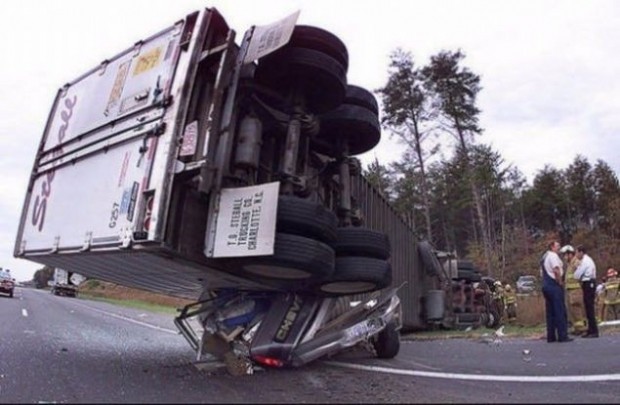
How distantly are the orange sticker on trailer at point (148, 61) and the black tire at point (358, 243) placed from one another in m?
1.97

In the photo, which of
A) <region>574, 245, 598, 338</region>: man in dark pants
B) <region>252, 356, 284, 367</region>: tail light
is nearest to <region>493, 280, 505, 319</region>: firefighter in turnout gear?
<region>574, 245, 598, 338</region>: man in dark pants

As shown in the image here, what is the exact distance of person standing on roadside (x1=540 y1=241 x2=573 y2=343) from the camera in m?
7.57

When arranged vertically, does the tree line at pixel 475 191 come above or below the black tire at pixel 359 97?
above

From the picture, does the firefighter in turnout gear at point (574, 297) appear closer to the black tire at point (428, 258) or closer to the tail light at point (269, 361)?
the black tire at point (428, 258)

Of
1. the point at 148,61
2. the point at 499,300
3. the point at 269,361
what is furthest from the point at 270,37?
the point at 499,300

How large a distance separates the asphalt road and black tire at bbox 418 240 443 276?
4063 mm

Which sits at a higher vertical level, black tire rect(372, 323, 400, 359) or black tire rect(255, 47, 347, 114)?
black tire rect(255, 47, 347, 114)

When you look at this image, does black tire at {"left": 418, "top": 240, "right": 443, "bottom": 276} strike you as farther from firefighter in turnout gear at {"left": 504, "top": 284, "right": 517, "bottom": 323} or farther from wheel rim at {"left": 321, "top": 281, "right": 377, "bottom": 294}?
wheel rim at {"left": 321, "top": 281, "right": 377, "bottom": 294}

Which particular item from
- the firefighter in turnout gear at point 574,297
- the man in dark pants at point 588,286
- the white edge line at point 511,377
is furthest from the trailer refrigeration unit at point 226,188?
the firefighter in turnout gear at point 574,297

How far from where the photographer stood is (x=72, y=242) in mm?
4473

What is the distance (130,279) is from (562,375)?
12.3ft

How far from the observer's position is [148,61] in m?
4.54

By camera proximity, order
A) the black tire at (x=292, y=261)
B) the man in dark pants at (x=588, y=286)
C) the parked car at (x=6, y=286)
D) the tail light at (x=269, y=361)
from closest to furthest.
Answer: the black tire at (x=292, y=261) → the tail light at (x=269, y=361) → the man in dark pants at (x=588, y=286) → the parked car at (x=6, y=286)

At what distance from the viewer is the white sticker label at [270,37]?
4.00 metres
